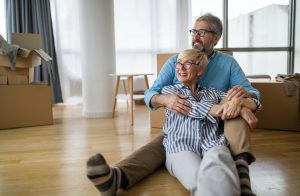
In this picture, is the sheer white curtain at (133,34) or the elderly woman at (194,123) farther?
the sheer white curtain at (133,34)

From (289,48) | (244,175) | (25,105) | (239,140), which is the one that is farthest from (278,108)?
(289,48)

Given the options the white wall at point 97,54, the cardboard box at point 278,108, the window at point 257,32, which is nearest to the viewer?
the cardboard box at point 278,108

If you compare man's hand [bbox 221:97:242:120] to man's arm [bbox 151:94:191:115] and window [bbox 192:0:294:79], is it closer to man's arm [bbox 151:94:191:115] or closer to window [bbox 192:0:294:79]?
man's arm [bbox 151:94:191:115]

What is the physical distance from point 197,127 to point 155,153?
1.02 feet

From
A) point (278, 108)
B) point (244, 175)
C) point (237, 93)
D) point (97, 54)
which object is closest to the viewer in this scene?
point (244, 175)

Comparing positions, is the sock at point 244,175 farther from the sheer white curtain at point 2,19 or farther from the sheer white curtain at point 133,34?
the sheer white curtain at point 2,19

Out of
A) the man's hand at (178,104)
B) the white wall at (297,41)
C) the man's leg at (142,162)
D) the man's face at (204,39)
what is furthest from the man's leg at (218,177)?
the white wall at (297,41)

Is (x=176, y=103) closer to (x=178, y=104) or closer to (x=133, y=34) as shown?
(x=178, y=104)

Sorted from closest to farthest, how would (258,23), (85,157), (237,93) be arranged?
(237,93), (85,157), (258,23)

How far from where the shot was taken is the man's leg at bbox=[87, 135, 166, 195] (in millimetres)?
1215

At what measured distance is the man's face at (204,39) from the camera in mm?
1577

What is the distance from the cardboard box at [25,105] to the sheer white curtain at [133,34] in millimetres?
1404

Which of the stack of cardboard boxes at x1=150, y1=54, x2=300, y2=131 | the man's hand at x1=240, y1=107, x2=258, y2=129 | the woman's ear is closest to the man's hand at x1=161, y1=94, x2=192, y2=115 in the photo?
the woman's ear

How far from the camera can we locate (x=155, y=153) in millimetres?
1605
